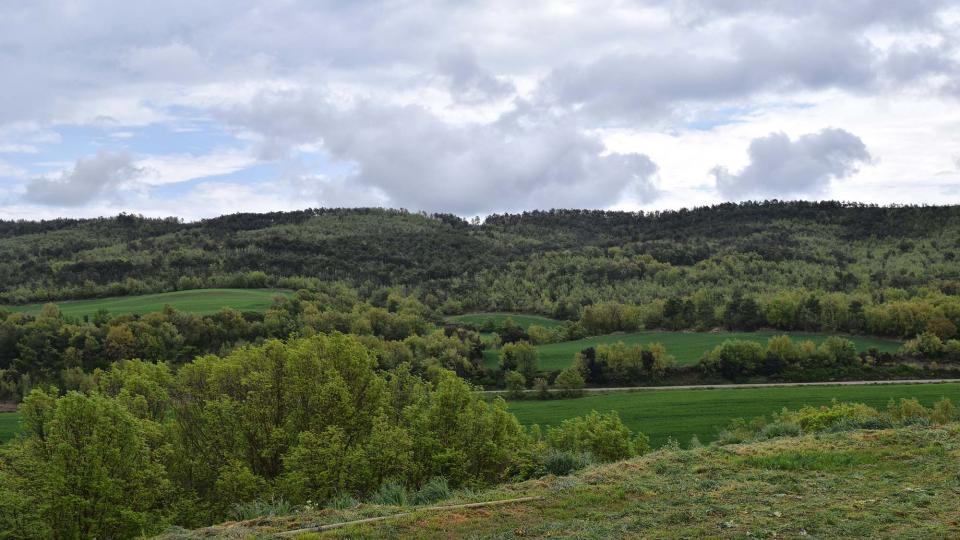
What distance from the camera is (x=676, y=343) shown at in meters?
110

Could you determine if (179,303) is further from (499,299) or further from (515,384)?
(515,384)

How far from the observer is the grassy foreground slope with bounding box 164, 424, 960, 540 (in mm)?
14367

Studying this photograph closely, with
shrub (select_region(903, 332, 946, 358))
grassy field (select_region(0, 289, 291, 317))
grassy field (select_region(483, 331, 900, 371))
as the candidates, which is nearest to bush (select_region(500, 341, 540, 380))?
grassy field (select_region(483, 331, 900, 371))

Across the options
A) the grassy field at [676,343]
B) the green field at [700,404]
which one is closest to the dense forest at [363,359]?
the grassy field at [676,343]

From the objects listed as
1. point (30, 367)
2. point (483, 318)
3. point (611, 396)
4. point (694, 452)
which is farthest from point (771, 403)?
Result: point (30, 367)

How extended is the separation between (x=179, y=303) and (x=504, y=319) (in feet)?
193

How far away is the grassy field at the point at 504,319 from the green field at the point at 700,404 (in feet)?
181

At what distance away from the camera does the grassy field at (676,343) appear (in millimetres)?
99562

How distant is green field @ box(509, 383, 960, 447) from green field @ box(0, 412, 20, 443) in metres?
44.4

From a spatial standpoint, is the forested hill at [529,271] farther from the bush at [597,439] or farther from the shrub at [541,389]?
the bush at [597,439]

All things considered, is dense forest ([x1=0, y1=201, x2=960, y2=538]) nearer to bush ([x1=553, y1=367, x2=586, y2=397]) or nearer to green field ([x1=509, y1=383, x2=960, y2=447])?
bush ([x1=553, y1=367, x2=586, y2=397])

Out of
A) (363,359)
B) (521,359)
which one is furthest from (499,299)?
(363,359)

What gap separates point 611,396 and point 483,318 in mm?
62675

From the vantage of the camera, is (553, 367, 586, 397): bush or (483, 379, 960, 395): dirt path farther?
(553, 367, 586, 397): bush
